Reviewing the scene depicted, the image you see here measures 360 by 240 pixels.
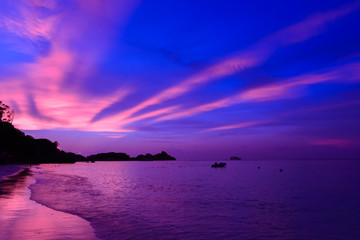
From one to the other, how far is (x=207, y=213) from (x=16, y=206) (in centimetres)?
1505

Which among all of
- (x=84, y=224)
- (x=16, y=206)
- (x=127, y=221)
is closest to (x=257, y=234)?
(x=127, y=221)

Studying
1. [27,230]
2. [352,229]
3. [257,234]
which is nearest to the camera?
[27,230]

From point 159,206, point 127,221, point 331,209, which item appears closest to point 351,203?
point 331,209

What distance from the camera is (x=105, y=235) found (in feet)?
49.3

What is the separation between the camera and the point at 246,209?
2556 centimetres

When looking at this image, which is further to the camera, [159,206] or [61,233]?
[159,206]

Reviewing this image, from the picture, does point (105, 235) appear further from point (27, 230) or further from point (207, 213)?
point (207, 213)

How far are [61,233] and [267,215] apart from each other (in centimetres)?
1666

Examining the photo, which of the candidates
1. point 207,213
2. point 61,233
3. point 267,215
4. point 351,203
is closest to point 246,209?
point 267,215

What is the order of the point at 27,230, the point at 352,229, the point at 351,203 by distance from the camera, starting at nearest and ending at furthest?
1. the point at 27,230
2. the point at 352,229
3. the point at 351,203

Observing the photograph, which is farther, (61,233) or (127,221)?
(127,221)

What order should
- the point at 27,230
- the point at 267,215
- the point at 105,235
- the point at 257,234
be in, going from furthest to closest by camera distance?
the point at 267,215
the point at 257,234
the point at 105,235
the point at 27,230

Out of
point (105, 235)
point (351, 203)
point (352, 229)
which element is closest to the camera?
point (105, 235)

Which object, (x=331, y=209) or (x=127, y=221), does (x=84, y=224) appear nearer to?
(x=127, y=221)
